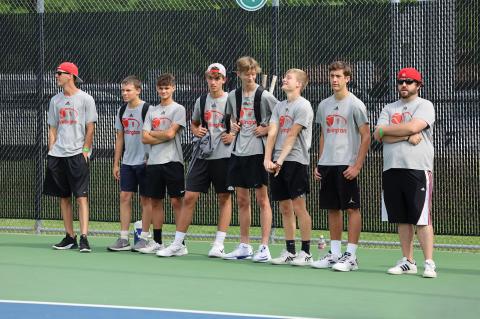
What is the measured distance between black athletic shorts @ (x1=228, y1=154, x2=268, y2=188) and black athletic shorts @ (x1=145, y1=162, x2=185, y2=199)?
766 mm

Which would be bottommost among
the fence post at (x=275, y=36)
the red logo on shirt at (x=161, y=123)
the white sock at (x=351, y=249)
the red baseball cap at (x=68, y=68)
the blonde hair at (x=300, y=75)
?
the white sock at (x=351, y=249)

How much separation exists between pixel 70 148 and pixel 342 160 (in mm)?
3051

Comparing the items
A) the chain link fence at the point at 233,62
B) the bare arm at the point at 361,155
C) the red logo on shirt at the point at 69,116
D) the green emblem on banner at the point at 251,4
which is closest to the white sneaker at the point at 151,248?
the chain link fence at the point at 233,62

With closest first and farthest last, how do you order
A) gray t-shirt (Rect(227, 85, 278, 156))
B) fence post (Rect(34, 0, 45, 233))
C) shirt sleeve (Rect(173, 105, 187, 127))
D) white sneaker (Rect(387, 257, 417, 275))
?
white sneaker (Rect(387, 257, 417, 275)), gray t-shirt (Rect(227, 85, 278, 156)), shirt sleeve (Rect(173, 105, 187, 127)), fence post (Rect(34, 0, 45, 233))

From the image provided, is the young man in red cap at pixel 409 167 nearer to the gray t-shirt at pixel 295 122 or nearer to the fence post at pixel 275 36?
the gray t-shirt at pixel 295 122

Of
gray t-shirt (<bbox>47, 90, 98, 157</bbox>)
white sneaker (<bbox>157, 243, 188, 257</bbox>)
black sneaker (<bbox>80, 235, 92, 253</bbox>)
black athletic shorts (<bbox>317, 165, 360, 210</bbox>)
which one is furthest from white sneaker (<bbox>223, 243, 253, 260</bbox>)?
gray t-shirt (<bbox>47, 90, 98, 157</bbox>)

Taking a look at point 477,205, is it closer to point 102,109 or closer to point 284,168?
point 284,168

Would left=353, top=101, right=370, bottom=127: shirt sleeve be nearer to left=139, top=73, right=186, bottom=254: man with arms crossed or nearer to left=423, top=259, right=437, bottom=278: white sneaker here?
left=423, top=259, right=437, bottom=278: white sneaker

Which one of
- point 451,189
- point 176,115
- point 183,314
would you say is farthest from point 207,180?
point 183,314

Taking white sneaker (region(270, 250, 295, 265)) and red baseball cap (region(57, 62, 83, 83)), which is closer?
white sneaker (region(270, 250, 295, 265))

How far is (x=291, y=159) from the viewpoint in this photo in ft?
32.2

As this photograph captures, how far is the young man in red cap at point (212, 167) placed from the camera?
10438mm

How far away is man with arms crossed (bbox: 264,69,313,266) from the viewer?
976 cm

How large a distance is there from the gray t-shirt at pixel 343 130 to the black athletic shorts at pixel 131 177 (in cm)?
218
